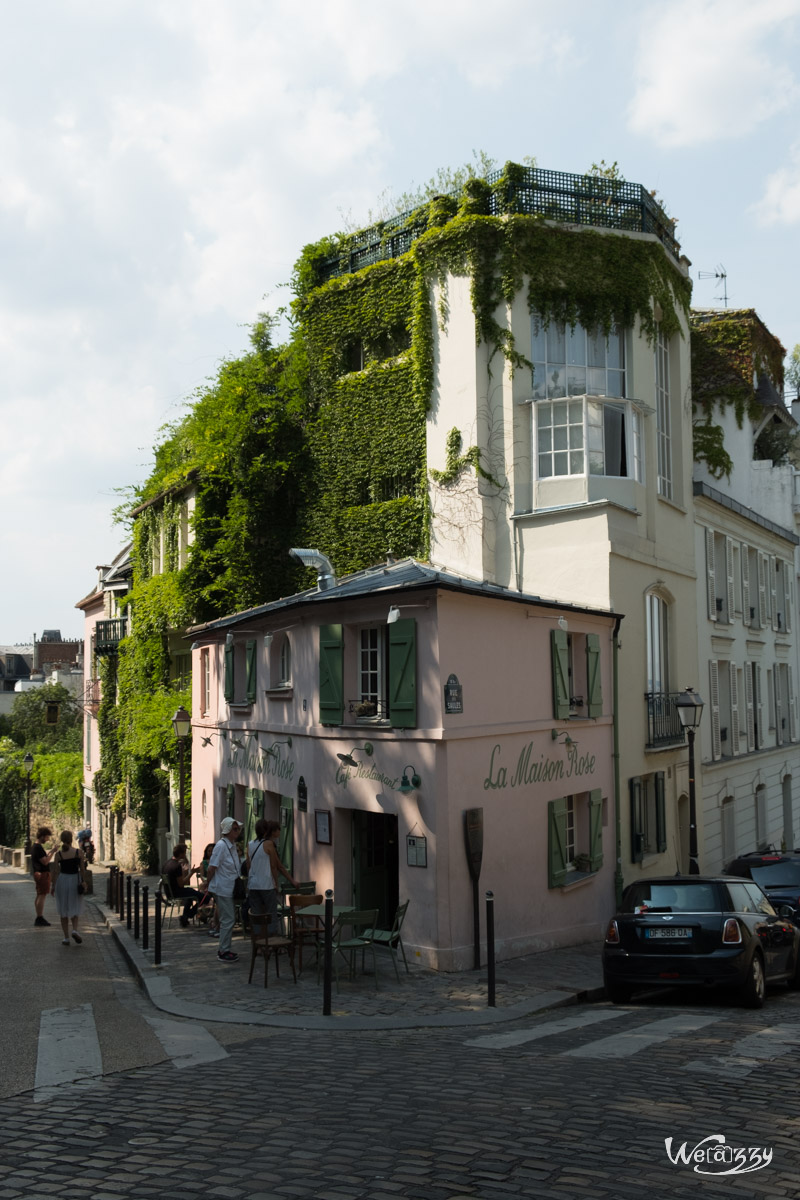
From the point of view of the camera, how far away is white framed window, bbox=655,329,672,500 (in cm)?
2369

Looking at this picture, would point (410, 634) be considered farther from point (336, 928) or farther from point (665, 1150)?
point (665, 1150)

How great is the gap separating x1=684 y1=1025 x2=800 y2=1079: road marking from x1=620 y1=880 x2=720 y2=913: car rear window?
1996 mm

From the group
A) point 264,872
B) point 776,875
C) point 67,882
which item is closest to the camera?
point 264,872

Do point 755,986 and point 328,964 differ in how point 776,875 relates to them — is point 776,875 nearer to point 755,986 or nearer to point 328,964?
point 755,986

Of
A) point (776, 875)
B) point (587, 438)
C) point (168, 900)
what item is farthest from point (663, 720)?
point (168, 900)

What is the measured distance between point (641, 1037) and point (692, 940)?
7.50 ft

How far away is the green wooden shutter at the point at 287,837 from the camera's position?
16.4 metres

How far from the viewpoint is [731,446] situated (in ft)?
99.1

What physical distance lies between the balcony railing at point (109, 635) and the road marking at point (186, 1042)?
24.8 meters

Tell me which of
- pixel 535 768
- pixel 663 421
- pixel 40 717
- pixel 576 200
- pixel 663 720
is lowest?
pixel 535 768

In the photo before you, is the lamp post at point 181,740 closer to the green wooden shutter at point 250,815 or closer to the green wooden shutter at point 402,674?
the green wooden shutter at point 250,815

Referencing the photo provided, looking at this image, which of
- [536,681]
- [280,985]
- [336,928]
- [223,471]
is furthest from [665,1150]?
[223,471]

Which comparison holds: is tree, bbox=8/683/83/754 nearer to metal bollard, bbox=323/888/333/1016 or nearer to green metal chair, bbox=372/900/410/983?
green metal chair, bbox=372/900/410/983

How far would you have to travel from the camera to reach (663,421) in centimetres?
2405
